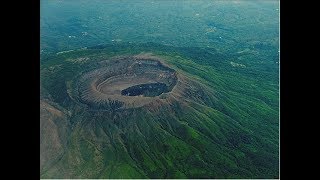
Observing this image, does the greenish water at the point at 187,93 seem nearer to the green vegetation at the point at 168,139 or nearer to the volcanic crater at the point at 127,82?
the green vegetation at the point at 168,139

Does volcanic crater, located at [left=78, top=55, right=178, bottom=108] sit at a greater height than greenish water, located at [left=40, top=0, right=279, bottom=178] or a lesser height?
greater

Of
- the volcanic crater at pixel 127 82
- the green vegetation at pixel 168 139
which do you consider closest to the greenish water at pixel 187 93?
the green vegetation at pixel 168 139

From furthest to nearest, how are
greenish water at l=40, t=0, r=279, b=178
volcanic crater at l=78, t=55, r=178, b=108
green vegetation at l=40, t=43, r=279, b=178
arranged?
volcanic crater at l=78, t=55, r=178, b=108 → greenish water at l=40, t=0, r=279, b=178 → green vegetation at l=40, t=43, r=279, b=178

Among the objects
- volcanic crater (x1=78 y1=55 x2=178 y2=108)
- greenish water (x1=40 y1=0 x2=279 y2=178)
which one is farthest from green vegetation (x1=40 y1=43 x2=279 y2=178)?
volcanic crater (x1=78 y1=55 x2=178 y2=108)

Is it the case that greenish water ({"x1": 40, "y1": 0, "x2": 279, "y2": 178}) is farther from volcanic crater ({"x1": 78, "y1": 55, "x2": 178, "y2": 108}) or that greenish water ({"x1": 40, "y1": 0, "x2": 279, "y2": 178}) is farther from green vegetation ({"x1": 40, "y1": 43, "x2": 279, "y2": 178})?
volcanic crater ({"x1": 78, "y1": 55, "x2": 178, "y2": 108})

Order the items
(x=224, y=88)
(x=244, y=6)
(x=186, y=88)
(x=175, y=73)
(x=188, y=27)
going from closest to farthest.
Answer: (x=186, y=88) < (x=175, y=73) < (x=224, y=88) < (x=188, y=27) < (x=244, y=6)

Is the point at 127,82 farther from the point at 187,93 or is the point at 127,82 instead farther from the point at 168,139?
the point at 168,139
